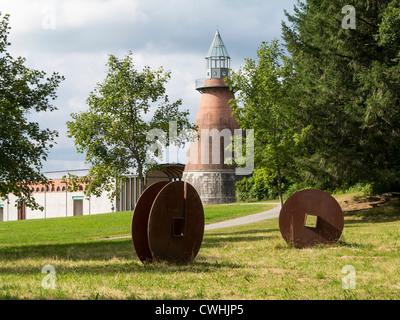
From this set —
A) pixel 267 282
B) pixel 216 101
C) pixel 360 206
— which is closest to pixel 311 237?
pixel 267 282

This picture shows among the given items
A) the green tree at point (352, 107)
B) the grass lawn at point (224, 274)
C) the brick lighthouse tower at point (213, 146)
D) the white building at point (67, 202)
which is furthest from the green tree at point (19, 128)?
the white building at point (67, 202)

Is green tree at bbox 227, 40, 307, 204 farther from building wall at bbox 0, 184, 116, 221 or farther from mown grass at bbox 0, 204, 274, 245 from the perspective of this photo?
building wall at bbox 0, 184, 116, 221

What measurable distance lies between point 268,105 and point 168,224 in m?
15.6

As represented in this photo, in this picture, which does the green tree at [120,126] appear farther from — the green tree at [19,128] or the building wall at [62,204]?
the building wall at [62,204]

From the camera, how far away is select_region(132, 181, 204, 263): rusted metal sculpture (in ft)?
32.6

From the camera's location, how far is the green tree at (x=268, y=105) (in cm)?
2361

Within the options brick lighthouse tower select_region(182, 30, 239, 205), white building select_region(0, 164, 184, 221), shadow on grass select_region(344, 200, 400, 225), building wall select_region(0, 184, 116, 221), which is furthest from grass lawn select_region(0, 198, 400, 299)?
building wall select_region(0, 184, 116, 221)

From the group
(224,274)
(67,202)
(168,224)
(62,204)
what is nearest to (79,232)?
(168,224)

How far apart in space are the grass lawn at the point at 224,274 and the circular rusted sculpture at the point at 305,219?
405mm

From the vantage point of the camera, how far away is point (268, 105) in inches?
966

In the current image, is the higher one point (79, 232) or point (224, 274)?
point (224, 274)

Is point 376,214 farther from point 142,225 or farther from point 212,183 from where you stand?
point 212,183
